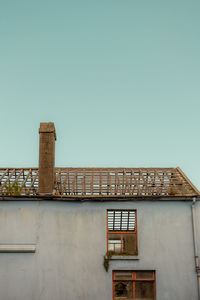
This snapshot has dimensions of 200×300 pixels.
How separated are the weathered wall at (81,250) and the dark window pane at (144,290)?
37 centimetres

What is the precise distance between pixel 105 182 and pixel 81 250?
13.8 feet

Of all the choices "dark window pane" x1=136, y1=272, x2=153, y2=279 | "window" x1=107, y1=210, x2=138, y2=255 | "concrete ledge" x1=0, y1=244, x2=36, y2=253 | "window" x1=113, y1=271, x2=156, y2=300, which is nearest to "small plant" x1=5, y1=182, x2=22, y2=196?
"concrete ledge" x1=0, y1=244, x2=36, y2=253

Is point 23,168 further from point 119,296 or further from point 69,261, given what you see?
point 119,296

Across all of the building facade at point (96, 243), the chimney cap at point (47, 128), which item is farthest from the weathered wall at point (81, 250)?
the chimney cap at point (47, 128)

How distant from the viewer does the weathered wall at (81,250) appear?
1828 cm

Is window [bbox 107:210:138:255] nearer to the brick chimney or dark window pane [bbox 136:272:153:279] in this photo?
dark window pane [bbox 136:272:153:279]

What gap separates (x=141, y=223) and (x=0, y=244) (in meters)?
6.80

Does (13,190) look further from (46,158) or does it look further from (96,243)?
(96,243)

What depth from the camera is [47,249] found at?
18688mm

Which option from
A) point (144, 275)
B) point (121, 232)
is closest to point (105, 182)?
point (121, 232)

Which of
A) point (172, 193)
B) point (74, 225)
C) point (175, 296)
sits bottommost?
point (175, 296)

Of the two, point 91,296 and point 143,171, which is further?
point 143,171

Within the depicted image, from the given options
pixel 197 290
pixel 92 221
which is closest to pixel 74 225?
pixel 92 221

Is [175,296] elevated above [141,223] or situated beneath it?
situated beneath
